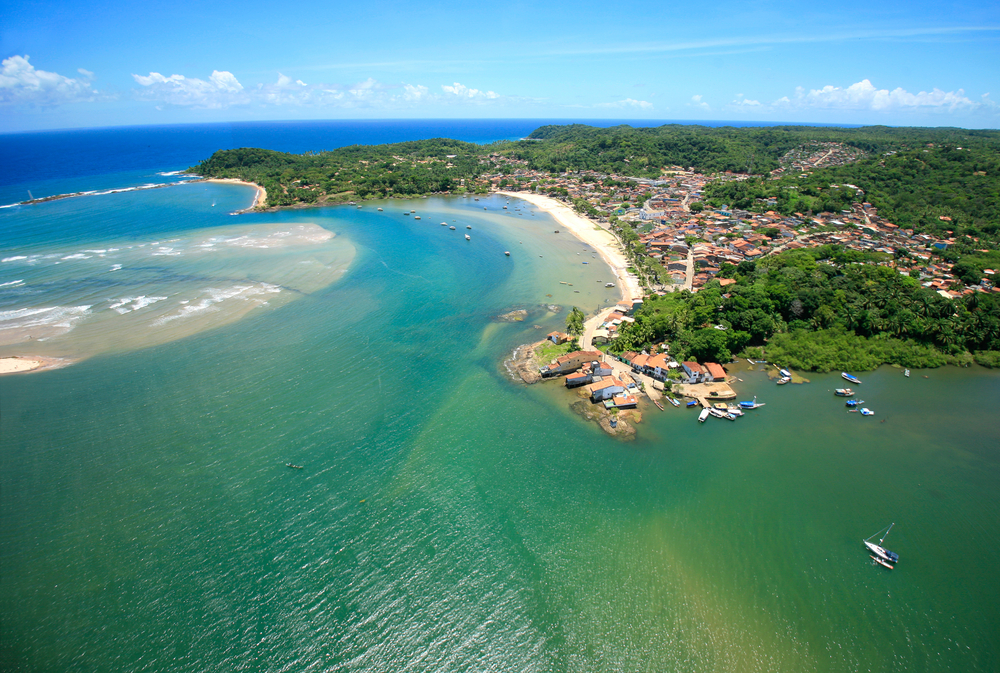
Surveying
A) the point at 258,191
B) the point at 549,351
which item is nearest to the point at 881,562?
the point at 549,351

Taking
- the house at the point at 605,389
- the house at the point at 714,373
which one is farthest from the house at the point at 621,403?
the house at the point at 714,373

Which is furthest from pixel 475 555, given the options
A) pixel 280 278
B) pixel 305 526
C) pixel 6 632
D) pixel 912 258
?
pixel 912 258

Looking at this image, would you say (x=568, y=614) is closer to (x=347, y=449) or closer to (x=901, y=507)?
(x=347, y=449)

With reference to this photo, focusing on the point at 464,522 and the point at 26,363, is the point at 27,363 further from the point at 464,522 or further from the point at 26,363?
the point at 464,522

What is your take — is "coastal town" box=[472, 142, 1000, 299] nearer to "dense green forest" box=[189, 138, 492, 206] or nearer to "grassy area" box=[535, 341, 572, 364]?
"grassy area" box=[535, 341, 572, 364]

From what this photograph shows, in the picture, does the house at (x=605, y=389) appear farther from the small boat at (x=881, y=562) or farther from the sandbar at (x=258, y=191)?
the sandbar at (x=258, y=191)
